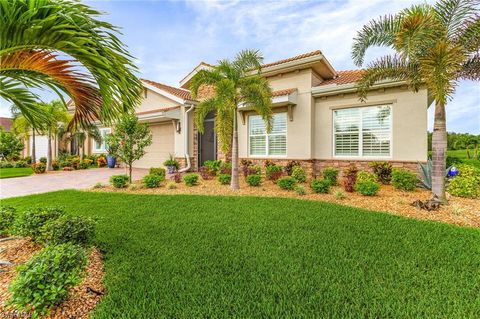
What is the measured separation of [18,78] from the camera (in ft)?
9.16

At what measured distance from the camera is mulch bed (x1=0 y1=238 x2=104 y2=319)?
2.30m

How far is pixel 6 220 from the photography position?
4.11m

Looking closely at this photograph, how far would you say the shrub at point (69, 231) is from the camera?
10.7 ft

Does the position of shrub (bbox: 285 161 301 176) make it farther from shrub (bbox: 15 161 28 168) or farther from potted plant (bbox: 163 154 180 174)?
shrub (bbox: 15 161 28 168)

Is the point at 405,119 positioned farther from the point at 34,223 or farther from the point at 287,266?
the point at 34,223

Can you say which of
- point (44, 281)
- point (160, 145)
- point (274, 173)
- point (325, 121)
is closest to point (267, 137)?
point (274, 173)

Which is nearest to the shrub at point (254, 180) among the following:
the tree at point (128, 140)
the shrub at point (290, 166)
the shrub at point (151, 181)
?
the shrub at point (290, 166)

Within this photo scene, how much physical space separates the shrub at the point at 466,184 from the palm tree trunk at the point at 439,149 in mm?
1555

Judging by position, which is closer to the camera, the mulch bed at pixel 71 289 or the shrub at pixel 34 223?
the mulch bed at pixel 71 289

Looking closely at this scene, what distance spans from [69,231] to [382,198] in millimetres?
7911

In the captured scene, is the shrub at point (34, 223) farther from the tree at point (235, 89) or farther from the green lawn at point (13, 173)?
the green lawn at point (13, 173)

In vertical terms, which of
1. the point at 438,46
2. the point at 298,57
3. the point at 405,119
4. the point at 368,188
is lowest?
the point at 368,188

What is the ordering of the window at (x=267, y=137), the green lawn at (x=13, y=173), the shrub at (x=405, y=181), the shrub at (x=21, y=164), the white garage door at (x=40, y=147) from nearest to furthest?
the shrub at (x=405, y=181) < the window at (x=267, y=137) < the green lawn at (x=13, y=173) < the shrub at (x=21, y=164) < the white garage door at (x=40, y=147)

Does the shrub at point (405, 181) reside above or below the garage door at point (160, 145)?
below
